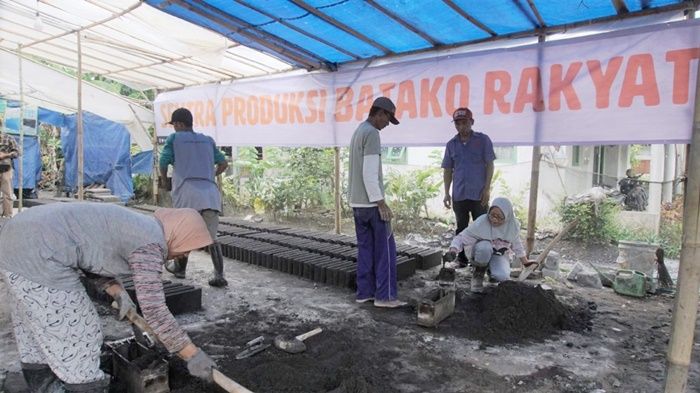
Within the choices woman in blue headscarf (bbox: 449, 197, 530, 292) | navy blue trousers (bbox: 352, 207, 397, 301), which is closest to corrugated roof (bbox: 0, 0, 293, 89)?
navy blue trousers (bbox: 352, 207, 397, 301)

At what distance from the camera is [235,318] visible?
3811mm

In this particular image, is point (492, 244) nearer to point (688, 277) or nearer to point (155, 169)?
point (688, 277)

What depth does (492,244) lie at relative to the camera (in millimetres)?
4469

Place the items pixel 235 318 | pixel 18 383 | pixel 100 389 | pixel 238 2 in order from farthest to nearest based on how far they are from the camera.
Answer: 1. pixel 238 2
2. pixel 235 318
3. pixel 18 383
4. pixel 100 389

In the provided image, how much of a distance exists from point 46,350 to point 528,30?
192 inches

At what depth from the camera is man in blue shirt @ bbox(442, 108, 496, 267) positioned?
493 cm

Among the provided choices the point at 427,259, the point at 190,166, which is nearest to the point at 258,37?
the point at 190,166

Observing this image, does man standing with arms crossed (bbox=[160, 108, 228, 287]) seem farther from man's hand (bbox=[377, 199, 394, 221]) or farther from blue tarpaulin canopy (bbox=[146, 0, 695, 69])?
man's hand (bbox=[377, 199, 394, 221])

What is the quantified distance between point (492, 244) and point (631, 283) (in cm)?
143

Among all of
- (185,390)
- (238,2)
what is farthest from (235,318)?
(238,2)

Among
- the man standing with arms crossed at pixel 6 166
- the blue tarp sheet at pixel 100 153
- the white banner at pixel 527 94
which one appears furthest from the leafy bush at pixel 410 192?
the man standing with arms crossed at pixel 6 166

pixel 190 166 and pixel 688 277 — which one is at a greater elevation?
pixel 190 166

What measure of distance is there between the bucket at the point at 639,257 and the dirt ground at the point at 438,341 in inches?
22.4

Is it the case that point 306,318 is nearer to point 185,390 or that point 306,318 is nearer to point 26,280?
point 185,390
